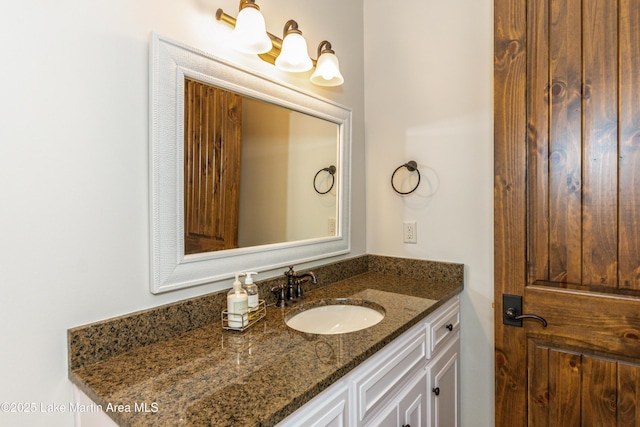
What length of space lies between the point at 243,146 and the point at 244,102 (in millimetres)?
160

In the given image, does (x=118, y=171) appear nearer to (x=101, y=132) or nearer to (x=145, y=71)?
(x=101, y=132)

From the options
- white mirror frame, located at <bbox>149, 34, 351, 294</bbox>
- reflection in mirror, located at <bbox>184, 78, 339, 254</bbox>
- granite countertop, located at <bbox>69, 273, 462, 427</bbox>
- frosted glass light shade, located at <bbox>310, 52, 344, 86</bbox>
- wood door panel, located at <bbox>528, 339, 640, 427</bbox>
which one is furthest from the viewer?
frosted glass light shade, located at <bbox>310, 52, 344, 86</bbox>

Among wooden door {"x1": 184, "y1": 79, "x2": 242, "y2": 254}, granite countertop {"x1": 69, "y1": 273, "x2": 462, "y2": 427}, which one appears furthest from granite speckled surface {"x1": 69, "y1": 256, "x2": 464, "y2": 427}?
wooden door {"x1": 184, "y1": 79, "x2": 242, "y2": 254}

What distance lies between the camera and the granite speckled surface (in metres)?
0.69

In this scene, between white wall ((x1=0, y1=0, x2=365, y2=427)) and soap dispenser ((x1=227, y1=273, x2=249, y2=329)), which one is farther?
soap dispenser ((x1=227, y1=273, x2=249, y2=329))

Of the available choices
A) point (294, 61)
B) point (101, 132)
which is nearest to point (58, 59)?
point (101, 132)

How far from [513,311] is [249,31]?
1.46 m

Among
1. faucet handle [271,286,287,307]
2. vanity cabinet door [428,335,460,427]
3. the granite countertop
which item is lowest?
vanity cabinet door [428,335,460,427]

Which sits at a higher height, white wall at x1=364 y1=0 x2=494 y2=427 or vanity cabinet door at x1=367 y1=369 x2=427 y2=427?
white wall at x1=364 y1=0 x2=494 y2=427

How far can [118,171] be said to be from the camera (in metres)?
0.96

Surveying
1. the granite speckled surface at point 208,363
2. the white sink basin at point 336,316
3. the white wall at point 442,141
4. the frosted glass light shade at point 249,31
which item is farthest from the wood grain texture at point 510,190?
the frosted glass light shade at point 249,31

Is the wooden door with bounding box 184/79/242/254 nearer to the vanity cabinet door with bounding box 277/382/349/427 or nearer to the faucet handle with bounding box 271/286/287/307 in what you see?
the faucet handle with bounding box 271/286/287/307

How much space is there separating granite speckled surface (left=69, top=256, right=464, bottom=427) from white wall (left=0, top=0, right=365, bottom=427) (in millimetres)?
62

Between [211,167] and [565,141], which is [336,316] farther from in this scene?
[565,141]
